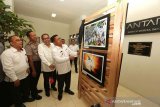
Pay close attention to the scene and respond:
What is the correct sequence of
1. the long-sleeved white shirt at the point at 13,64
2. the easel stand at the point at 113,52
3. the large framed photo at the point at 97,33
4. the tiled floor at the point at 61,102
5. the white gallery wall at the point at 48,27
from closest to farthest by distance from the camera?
the easel stand at the point at 113,52 → the large framed photo at the point at 97,33 → the long-sleeved white shirt at the point at 13,64 → the tiled floor at the point at 61,102 → the white gallery wall at the point at 48,27

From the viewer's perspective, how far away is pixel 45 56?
2.46 m

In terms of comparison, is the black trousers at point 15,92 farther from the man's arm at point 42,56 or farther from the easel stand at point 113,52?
the easel stand at point 113,52

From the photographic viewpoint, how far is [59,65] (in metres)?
2.37

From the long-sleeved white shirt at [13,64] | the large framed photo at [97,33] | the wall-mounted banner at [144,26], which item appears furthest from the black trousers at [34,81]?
the wall-mounted banner at [144,26]

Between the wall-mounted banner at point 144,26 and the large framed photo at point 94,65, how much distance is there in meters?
1.47

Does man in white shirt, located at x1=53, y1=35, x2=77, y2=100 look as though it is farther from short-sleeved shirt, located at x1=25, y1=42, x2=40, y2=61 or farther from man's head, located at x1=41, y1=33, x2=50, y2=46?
short-sleeved shirt, located at x1=25, y1=42, x2=40, y2=61

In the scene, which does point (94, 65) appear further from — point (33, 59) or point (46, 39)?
point (33, 59)

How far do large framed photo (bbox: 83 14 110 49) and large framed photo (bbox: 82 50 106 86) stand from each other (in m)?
0.15

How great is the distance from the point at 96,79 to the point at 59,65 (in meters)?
0.88

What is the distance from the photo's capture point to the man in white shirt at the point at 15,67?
69.2 inches

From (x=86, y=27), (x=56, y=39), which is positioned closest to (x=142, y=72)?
(x=86, y=27)

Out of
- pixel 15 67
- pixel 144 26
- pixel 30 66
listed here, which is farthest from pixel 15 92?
pixel 144 26

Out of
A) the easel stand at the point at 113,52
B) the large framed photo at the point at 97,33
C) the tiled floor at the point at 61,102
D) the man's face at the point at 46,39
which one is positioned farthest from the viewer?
the man's face at the point at 46,39

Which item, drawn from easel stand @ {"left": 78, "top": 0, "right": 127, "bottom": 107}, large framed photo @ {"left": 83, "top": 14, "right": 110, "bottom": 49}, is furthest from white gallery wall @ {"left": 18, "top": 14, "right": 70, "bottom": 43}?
easel stand @ {"left": 78, "top": 0, "right": 127, "bottom": 107}
